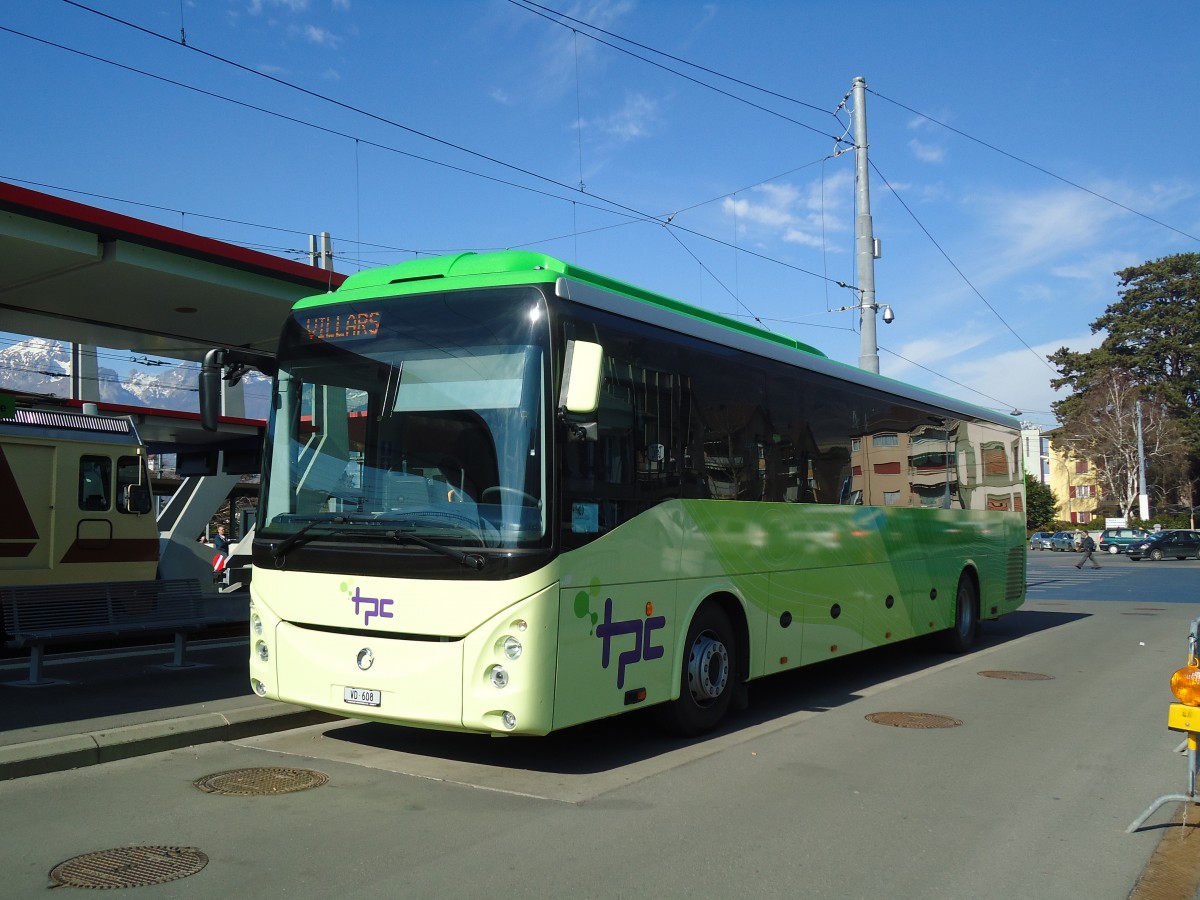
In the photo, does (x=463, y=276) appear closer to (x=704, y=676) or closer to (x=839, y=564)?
(x=704, y=676)

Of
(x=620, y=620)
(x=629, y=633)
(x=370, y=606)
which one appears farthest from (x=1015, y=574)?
(x=370, y=606)

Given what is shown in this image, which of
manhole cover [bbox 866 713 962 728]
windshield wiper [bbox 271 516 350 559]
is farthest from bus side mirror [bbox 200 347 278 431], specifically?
manhole cover [bbox 866 713 962 728]

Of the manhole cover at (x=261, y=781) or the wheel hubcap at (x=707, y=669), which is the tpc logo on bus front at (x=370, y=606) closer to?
the manhole cover at (x=261, y=781)

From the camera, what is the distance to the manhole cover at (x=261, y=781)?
6.60 m

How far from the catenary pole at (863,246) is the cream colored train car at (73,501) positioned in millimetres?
12459

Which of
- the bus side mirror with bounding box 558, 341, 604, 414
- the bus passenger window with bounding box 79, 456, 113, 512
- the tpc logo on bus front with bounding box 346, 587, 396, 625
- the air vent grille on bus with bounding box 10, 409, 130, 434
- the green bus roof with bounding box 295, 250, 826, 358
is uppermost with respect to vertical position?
the green bus roof with bounding box 295, 250, 826, 358

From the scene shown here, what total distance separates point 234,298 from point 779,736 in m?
9.18

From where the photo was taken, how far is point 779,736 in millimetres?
8547

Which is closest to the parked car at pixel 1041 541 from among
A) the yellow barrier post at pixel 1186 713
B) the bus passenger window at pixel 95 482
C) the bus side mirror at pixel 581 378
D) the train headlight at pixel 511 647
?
the bus passenger window at pixel 95 482

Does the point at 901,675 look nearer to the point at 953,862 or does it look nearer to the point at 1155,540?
the point at 953,862

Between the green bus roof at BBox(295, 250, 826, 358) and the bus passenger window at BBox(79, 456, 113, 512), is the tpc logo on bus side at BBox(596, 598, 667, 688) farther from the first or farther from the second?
the bus passenger window at BBox(79, 456, 113, 512)

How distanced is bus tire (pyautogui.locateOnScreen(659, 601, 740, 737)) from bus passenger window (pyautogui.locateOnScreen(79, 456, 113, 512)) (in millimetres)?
9854

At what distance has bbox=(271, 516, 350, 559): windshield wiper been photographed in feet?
23.6

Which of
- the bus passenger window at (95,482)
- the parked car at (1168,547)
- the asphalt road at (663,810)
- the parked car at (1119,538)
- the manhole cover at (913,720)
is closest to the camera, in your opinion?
the asphalt road at (663,810)
